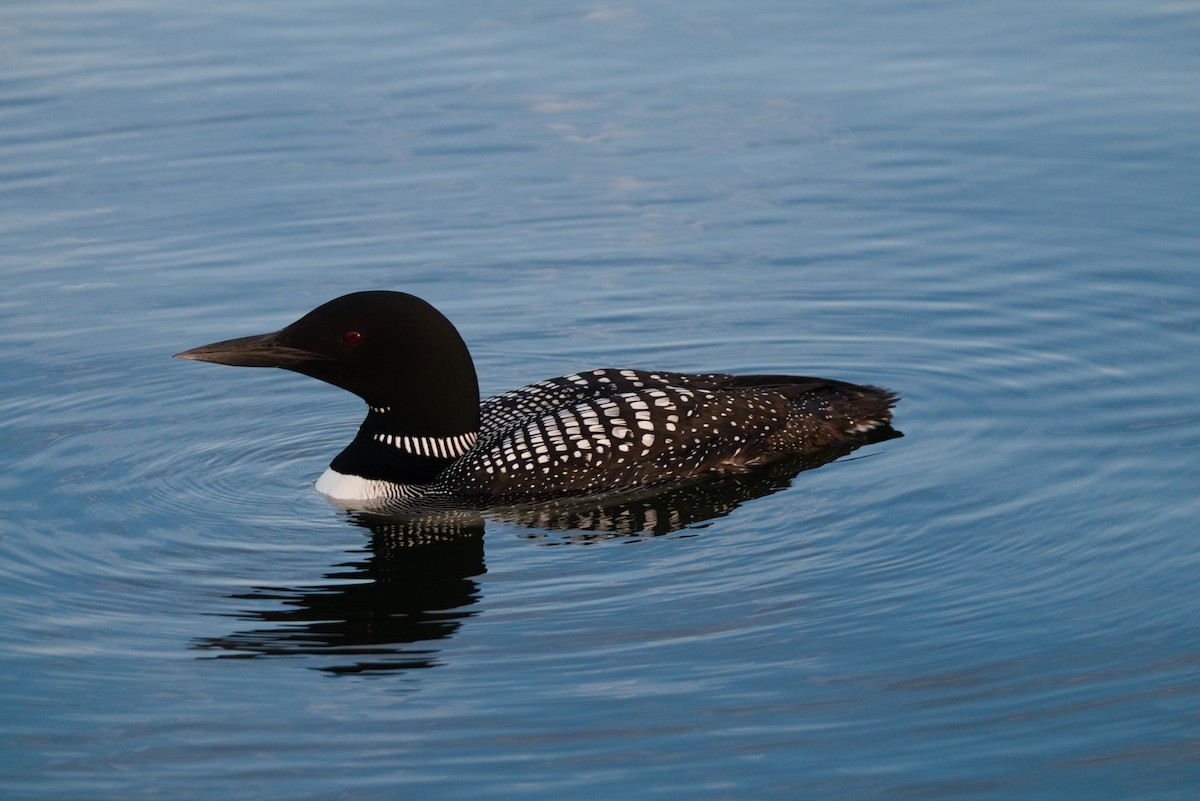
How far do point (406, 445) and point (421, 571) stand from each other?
712mm

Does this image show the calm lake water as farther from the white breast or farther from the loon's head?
the loon's head

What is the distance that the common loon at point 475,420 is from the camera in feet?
19.4

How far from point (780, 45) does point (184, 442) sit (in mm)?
5541

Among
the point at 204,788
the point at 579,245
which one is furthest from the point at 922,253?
the point at 204,788

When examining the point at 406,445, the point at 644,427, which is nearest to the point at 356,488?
the point at 406,445

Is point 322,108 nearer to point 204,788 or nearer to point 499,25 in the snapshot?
point 499,25

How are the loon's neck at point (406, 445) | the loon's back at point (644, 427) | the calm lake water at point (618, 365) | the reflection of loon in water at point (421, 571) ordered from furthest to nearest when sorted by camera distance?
the loon's neck at point (406, 445) → the loon's back at point (644, 427) → the reflection of loon in water at point (421, 571) → the calm lake water at point (618, 365)

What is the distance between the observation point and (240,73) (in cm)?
1086

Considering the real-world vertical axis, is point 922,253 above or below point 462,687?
above

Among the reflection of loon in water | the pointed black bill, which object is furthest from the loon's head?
the reflection of loon in water

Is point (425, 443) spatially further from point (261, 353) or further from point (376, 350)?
point (261, 353)

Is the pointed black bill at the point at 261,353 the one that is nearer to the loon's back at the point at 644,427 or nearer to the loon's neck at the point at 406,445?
the loon's neck at the point at 406,445

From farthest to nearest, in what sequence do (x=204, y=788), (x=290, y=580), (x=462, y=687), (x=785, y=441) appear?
(x=785, y=441) → (x=290, y=580) → (x=462, y=687) → (x=204, y=788)

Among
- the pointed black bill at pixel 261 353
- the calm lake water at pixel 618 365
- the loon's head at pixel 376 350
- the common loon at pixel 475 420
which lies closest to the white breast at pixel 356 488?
the common loon at pixel 475 420
